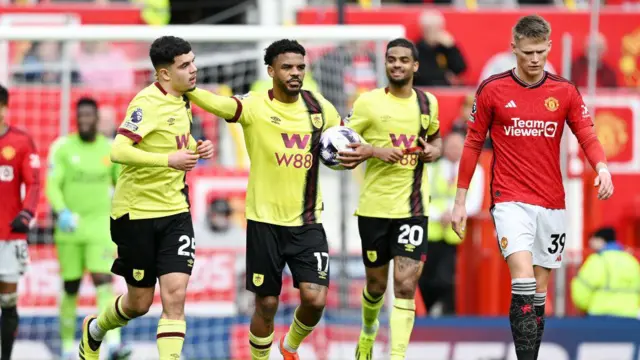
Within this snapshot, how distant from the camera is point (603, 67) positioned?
18734mm

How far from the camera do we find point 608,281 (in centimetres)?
1499

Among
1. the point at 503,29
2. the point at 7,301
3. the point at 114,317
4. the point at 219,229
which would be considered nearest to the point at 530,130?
the point at 114,317

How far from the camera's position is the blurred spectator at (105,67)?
16.8 meters

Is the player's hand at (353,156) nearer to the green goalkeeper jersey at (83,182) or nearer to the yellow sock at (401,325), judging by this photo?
the yellow sock at (401,325)

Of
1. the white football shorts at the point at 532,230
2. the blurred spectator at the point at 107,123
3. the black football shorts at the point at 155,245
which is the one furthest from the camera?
the blurred spectator at the point at 107,123

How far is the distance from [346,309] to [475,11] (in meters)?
6.11

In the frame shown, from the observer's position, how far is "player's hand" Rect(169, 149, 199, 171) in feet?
32.0

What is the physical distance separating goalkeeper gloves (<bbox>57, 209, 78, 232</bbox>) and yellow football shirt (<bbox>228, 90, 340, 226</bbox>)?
12.1 ft

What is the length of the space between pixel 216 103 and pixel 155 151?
0.61 metres

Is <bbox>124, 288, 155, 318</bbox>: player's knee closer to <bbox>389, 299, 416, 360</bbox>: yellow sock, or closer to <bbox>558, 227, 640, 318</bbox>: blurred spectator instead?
<bbox>389, 299, 416, 360</bbox>: yellow sock

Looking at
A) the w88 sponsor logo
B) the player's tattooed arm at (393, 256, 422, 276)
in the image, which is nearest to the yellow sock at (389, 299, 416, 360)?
the player's tattooed arm at (393, 256, 422, 276)

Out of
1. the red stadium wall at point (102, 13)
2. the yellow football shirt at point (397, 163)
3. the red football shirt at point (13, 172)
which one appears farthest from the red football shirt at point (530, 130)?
the red stadium wall at point (102, 13)

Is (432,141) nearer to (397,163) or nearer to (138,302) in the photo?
(397,163)

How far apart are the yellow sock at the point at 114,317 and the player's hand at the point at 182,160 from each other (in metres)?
1.49
